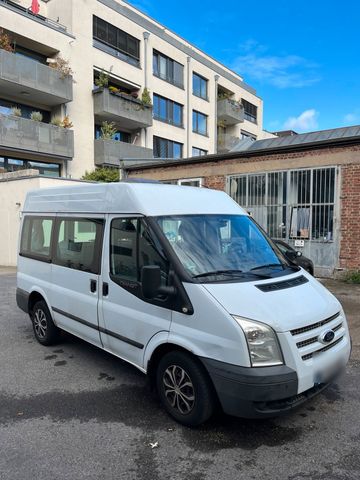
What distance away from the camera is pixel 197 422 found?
3.21 metres

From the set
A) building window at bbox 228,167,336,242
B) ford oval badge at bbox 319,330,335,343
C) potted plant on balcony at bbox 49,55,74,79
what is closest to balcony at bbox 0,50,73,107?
potted plant on balcony at bbox 49,55,74,79

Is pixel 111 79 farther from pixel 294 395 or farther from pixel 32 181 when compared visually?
pixel 294 395

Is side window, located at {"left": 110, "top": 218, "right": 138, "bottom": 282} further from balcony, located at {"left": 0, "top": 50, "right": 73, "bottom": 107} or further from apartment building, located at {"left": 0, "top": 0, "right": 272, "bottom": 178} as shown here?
balcony, located at {"left": 0, "top": 50, "right": 73, "bottom": 107}

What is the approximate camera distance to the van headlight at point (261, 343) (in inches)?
114

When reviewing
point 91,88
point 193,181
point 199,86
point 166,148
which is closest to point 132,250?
point 193,181

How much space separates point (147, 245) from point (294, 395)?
70.4 inches

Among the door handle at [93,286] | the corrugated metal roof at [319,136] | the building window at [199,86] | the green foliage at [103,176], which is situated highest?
the building window at [199,86]

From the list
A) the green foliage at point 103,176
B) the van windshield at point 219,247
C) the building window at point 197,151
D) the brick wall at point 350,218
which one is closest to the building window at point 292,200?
the brick wall at point 350,218

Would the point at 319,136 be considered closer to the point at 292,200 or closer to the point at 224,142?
the point at 292,200

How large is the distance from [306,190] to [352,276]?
9.01 feet

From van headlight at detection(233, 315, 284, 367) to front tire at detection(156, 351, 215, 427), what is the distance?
0.48 m

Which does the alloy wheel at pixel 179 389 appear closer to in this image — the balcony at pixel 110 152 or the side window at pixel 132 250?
the side window at pixel 132 250

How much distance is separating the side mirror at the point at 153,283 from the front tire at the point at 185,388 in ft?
1.78

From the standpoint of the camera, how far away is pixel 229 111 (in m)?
34.6
